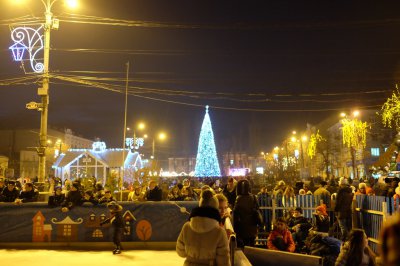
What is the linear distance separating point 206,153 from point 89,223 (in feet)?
121

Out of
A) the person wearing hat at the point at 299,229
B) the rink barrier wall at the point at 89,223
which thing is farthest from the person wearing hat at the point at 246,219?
the rink barrier wall at the point at 89,223

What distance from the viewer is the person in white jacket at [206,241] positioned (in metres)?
4.69

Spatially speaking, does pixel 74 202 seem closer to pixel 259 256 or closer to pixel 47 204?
pixel 47 204

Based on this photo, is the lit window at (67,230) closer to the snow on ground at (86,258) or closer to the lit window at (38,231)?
the lit window at (38,231)

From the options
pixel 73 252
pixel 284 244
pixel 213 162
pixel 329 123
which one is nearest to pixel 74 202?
pixel 73 252

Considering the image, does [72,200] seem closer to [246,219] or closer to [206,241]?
[246,219]

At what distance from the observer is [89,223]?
42.9 feet

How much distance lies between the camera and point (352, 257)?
5762 millimetres

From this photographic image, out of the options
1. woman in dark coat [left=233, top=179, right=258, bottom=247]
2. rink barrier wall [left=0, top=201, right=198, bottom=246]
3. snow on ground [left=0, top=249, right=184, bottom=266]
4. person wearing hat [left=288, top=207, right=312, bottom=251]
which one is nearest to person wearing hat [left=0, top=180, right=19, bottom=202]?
rink barrier wall [left=0, top=201, right=198, bottom=246]

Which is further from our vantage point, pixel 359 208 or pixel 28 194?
pixel 28 194

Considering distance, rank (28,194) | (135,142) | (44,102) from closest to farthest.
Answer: (28,194)
(44,102)
(135,142)

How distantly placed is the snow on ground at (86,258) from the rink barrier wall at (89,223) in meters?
0.71

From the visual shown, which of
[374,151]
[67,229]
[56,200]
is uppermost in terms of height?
[374,151]

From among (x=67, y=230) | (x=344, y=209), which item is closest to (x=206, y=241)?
(x=344, y=209)
